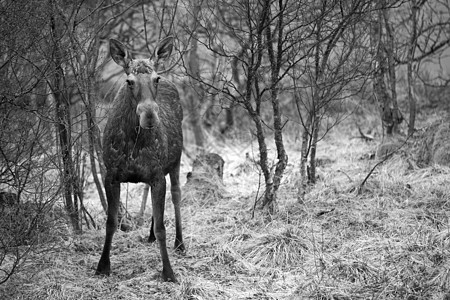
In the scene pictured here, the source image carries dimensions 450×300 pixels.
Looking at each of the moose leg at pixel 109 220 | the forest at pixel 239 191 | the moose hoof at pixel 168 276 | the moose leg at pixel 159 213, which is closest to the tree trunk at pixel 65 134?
the forest at pixel 239 191

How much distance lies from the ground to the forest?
20 millimetres

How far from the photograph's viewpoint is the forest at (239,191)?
537 cm

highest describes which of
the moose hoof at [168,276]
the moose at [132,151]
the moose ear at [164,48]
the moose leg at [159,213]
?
the moose ear at [164,48]

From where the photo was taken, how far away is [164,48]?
237 inches

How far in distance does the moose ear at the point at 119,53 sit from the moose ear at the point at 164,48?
0.34 meters

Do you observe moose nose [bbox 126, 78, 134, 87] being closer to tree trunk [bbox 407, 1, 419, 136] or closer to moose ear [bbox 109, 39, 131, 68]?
moose ear [bbox 109, 39, 131, 68]

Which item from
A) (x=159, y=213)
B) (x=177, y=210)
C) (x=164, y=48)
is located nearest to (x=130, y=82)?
(x=164, y=48)

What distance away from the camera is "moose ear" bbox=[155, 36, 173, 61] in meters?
5.96

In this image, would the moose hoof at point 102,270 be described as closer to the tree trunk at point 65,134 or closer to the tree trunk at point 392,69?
the tree trunk at point 65,134

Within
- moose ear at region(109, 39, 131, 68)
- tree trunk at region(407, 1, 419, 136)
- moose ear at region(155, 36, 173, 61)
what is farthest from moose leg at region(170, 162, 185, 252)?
tree trunk at region(407, 1, 419, 136)

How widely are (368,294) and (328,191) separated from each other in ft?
9.76

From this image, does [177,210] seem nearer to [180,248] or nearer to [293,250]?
[180,248]

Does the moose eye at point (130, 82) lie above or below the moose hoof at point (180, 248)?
above

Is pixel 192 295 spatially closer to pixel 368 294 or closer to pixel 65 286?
pixel 65 286
